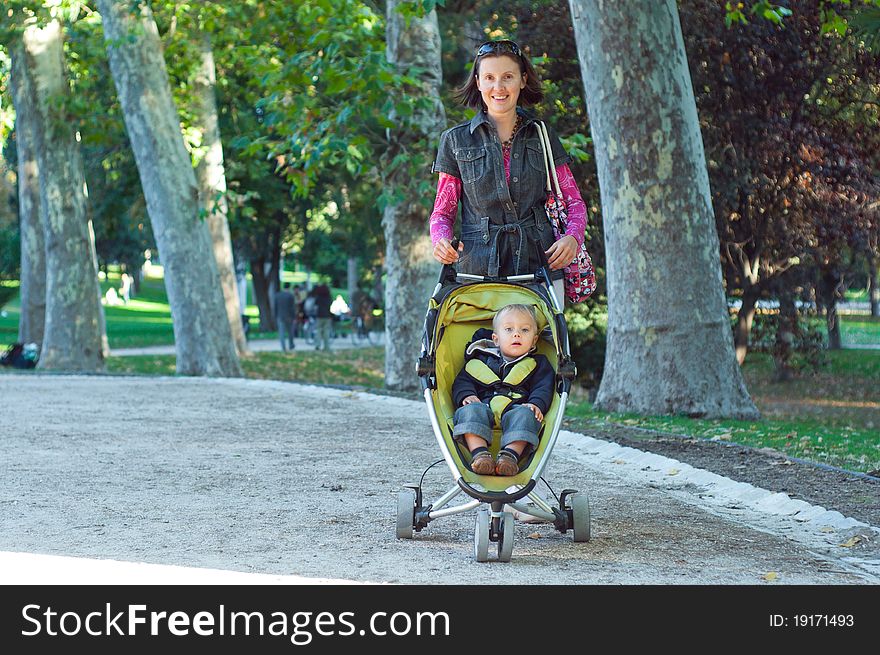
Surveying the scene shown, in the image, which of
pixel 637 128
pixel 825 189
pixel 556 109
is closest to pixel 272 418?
pixel 637 128

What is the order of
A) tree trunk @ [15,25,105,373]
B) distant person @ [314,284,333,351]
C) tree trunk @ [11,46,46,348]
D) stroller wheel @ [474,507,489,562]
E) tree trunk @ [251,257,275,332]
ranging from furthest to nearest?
tree trunk @ [251,257,275,332], distant person @ [314,284,333,351], tree trunk @ [11,46,46,348], tree trunk @ [15,25,105,373], stroller wheel @ [474,507,489,562]

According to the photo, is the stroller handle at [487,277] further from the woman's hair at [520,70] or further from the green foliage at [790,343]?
the green foliage at [790,343]

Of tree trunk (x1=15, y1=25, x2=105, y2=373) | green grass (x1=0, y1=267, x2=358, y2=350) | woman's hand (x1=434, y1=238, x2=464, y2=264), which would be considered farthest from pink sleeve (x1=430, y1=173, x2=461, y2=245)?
green grass (x1=0, y1=267, x2=358, y2=350)

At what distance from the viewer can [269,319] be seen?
5572 cm

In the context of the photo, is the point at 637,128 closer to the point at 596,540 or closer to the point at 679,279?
the point at 679,279

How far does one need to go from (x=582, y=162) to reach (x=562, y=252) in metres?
14.7

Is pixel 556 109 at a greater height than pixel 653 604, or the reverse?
pixel 556 109

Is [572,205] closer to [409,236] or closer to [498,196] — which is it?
[498,196]

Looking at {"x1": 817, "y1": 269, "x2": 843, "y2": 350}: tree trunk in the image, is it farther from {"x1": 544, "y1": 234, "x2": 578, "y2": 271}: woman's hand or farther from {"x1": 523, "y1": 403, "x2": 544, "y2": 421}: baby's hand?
{"x1": 523, "y1": 403, "x2": 544, "y2": 421}: baby's hand

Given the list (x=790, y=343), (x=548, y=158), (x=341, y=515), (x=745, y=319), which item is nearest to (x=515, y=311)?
(x=548, y=158)

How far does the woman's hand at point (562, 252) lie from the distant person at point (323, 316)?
102 feet

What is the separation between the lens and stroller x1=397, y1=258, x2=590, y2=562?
19.4ft

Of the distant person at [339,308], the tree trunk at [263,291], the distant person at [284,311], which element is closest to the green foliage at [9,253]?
the tree trunk at [263,291]

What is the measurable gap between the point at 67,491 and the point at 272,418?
4775 mm
